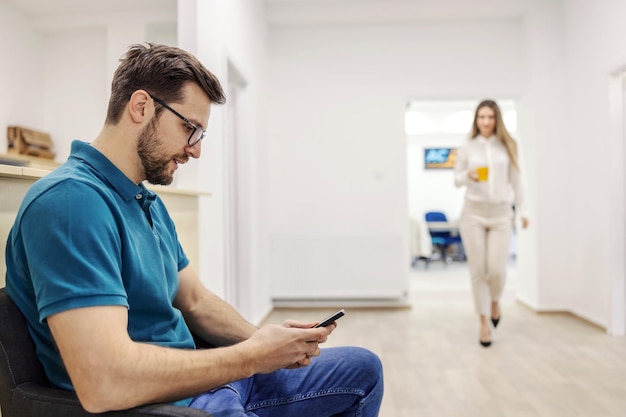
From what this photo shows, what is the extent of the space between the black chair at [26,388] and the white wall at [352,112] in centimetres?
390

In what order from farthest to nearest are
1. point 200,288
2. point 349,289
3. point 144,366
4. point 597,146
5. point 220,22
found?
point 349,289, point 597,146, point 220,22, point 200,288, point 144,366

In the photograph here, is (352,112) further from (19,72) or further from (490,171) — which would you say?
(19,72)

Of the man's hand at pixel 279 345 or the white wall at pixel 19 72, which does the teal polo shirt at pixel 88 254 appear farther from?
the white wall at pixel 19 72

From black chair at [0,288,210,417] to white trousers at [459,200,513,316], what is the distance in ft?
9.66

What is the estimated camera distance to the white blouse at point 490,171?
336 centimetres

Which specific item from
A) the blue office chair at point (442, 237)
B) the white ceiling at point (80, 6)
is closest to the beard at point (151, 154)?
the white ceiling at point (80, 6)

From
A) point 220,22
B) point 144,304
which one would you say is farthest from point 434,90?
point 144,304

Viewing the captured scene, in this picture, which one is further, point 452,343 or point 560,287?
point 560,287

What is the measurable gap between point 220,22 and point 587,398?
9.33 ft

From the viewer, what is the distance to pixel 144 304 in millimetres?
904

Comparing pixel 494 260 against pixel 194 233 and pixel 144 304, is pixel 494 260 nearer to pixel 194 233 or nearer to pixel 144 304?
pixel 194 233

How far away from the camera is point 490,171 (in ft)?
11.1

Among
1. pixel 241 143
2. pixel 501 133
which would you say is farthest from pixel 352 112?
pixel 501 133

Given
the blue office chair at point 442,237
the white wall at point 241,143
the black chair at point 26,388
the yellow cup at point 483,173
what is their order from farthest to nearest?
the blue office chair at point 442,237, the yellow cup at point 483,173, the white wall at point 241,143, the black chair at point 26,388
